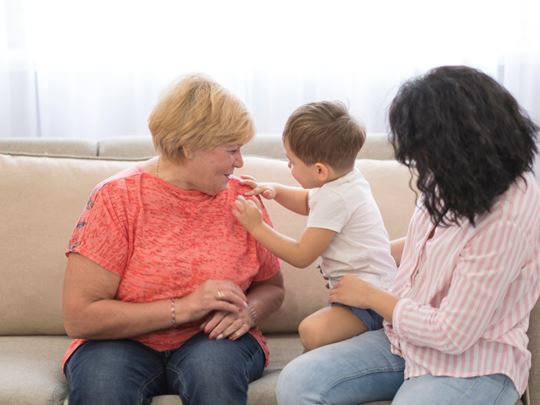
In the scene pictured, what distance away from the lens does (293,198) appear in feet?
7.23

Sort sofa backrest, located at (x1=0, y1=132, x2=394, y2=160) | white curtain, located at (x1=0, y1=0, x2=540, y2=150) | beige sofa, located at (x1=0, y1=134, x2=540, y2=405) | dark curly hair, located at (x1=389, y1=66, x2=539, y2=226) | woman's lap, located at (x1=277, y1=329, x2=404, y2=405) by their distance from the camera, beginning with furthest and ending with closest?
white curtain, located at (x1=0, y1=0, x2=540, y2=150) < sofa backrest, located at (x1=0, y1=132, x2=394, y2=160) < beige sofa, located at (x1=0, y1=134, x2=540, y2=405) < woman's lap, located at (x1=277, y1=329, x2=404, y2=405) < dark curly hair, located at (x1=389, y1=66, x2=539, y2=226)

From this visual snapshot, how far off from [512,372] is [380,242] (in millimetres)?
477

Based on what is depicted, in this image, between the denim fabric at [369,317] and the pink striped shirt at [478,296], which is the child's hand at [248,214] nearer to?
the denim fabric at [369,317]

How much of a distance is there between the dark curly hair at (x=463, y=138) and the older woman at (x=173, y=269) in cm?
52

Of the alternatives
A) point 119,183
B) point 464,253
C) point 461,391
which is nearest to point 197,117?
point 119,183

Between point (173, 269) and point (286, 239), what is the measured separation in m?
0.27

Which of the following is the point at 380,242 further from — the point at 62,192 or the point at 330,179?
the point at 62,192

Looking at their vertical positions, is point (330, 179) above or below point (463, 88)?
below

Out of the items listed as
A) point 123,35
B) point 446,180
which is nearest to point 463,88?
point 446,180

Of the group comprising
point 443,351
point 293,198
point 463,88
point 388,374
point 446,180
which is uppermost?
point 463,88

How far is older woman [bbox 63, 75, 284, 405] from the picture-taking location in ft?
6.32

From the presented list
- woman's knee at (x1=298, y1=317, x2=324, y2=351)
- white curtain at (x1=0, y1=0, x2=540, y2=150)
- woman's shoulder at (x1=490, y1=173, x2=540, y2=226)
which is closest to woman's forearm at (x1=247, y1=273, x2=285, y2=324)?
woman's knee at (x1=298, y1=317, x2=324, y2=351)

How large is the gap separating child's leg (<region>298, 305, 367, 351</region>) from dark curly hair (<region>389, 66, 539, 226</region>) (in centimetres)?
42

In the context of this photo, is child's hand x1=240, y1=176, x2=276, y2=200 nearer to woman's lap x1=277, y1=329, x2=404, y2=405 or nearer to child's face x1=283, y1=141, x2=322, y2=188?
child's face x1=283, y1=141, x2=322, y2=188
